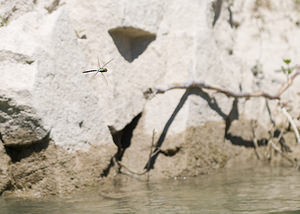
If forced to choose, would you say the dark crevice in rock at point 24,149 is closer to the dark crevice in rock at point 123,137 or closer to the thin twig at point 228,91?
the dark crevice in rock at point 123,137

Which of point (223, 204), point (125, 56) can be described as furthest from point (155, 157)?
point (223, 204)

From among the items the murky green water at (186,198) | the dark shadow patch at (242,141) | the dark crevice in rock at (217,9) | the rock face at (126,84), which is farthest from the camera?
the dark crevice in rock at (217,9)

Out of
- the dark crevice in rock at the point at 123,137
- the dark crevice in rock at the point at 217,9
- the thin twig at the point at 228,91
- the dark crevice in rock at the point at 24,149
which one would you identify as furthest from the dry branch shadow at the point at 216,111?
the dark crevice in rock at the point at 24,149

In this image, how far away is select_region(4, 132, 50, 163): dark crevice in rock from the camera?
391 centimetres

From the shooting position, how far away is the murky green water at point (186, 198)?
10.7 feet

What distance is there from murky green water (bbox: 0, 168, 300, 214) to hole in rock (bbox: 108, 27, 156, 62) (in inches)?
59.0

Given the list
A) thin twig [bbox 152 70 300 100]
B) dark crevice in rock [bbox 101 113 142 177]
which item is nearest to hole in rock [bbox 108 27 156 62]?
thin twig [bbox 152 70 300 100]

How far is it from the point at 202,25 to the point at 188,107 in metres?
1.10

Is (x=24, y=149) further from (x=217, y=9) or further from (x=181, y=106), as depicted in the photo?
(x=217, y=9)

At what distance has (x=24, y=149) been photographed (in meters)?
3.95

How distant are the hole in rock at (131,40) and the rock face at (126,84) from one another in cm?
1

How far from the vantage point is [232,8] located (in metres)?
6.47

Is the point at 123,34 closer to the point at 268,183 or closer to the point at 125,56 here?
the point at 125,56

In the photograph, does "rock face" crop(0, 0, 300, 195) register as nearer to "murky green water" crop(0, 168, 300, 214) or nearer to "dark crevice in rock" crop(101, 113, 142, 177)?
"dark crevice in rock" crop(101, 113, 142, 177)
